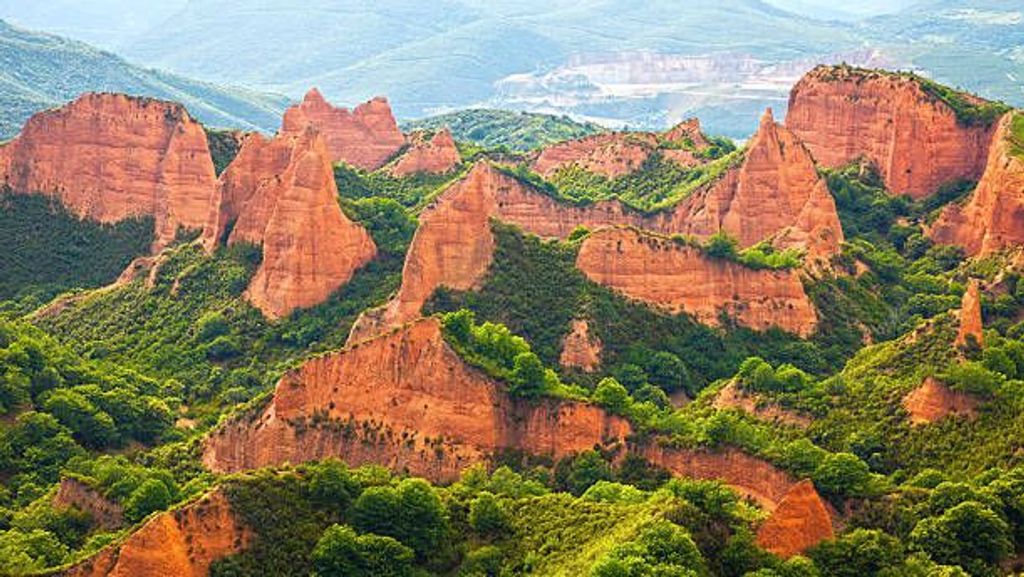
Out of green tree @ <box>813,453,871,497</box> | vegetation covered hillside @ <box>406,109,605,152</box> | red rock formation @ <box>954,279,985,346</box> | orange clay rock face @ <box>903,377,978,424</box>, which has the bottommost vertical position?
vegetation covered hillside @ <box>406,109,605,152</box>

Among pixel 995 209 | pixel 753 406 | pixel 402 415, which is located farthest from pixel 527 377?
pixel 995 209

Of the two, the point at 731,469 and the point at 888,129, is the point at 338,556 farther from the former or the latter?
the point at 888,129

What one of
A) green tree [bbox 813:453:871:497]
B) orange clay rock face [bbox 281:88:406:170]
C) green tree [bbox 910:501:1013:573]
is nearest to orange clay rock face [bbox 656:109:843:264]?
orange clay rock face [bbox 281:88:406:170]

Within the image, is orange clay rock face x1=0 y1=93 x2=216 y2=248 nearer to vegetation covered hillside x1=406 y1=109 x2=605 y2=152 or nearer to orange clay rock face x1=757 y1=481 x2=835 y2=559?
orange clay rock face x1=757 y1=481 x2=835 y2=559

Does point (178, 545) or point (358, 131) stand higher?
point (178, 545)

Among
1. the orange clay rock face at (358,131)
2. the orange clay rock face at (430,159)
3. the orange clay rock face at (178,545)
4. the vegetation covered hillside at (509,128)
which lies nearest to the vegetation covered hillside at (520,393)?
the orange clay rock face at (178,545)

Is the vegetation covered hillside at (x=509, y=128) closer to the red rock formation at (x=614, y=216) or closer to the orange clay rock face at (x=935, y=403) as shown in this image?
the red rock formation at (x=614, y=216)
